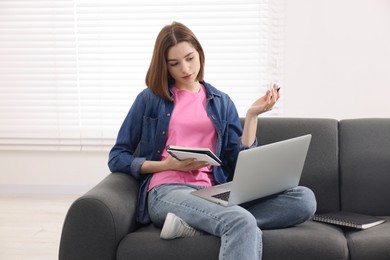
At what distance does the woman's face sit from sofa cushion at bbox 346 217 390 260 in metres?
0.94

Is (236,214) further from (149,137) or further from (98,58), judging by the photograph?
(98,58)

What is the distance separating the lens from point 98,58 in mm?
4391

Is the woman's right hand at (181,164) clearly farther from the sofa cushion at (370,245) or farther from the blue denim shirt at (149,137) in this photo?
the sofa cushion at (370,245)

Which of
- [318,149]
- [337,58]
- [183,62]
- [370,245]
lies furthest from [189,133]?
[337,58]

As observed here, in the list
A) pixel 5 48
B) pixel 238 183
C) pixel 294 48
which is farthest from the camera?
pixel 5 48

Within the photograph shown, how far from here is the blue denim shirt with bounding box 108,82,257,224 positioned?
265cm

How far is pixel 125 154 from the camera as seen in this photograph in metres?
2.66

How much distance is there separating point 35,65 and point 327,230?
9.03 ft

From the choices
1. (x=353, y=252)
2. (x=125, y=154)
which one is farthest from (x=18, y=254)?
(x=353, y=252)

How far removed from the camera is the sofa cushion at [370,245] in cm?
226

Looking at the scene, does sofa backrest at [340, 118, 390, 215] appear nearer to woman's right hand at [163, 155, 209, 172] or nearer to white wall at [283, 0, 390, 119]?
woman's right hand at [163, 155, 209, 172]

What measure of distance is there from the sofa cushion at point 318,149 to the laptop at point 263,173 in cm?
27

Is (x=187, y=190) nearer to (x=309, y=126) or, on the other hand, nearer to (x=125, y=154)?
(x=125, y=154)

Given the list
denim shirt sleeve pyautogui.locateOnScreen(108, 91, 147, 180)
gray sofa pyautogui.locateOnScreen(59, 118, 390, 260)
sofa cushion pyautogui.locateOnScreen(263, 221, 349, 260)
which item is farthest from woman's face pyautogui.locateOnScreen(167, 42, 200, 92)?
sofa cushion pyautogui.locateOnScreen(263, 221, 349, 260)
